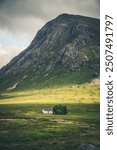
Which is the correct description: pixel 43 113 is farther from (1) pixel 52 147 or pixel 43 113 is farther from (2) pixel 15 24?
(2) pixel 15 24

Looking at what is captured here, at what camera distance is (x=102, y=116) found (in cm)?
2430

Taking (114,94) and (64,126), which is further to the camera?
(64,126)

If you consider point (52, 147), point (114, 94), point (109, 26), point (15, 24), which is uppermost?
point (15, 24)

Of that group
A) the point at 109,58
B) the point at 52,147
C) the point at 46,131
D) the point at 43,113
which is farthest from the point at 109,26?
the point at 43,113

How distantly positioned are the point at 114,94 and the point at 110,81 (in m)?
1.16

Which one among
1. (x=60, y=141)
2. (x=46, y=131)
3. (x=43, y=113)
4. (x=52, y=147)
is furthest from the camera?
(x=43, y=113)

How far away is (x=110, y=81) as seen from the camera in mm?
24500

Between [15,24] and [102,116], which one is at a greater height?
[15,24]

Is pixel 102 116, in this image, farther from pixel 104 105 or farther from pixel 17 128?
pixel 17 128

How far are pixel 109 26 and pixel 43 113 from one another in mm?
87757

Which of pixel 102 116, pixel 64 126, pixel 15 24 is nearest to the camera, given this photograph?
pixel 102 116

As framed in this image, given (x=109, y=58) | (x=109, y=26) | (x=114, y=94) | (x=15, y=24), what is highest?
(x=15, y=24)

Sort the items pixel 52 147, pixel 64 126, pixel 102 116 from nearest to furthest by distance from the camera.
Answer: pixel 102 116 < pixel 52 147 < pixel 64 126

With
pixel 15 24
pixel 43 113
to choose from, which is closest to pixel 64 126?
pixel 43 113
